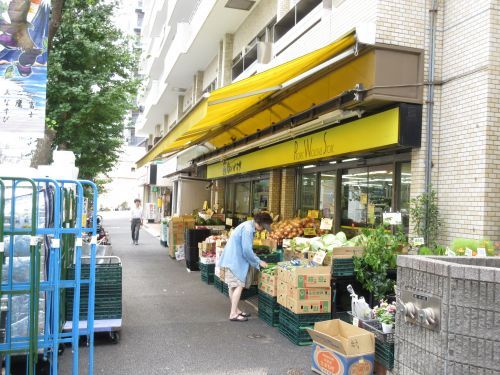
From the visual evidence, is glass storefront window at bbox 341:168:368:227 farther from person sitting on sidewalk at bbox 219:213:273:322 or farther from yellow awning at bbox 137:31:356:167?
person sitting on sidewalk at bbox 219:213:273:322

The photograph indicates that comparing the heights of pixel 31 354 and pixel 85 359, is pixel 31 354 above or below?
above

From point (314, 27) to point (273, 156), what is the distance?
3340mm

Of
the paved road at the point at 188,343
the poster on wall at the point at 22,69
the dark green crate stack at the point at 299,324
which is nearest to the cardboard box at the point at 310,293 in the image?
the dark green crate stack at the point at 299,324

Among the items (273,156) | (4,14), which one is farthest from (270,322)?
(4,14)

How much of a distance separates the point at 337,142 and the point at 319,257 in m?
2.49

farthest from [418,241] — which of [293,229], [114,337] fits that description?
[114,337]

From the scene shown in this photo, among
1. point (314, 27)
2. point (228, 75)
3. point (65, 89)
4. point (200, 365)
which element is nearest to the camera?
point (200, 365)

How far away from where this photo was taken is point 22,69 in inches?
→ 294

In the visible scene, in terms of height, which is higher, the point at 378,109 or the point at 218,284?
the point at 378,109

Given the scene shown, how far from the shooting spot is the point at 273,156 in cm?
1171

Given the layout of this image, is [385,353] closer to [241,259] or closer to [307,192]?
[241,259]

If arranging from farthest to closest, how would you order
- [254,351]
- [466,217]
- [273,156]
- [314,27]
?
1. [273,156]
2. [314,27]
3. [466,217]
4. [254,351]

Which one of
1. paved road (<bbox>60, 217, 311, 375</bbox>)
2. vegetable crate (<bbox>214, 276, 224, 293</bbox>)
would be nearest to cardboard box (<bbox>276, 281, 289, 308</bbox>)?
paved road (<bbox>60, 217, 311, 375</bbox>)

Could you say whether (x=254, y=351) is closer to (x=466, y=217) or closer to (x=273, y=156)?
(x=466, y=217)
